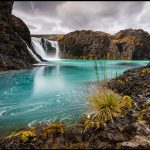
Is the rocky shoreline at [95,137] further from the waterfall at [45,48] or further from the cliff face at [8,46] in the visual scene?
the waterfall at [45,48]

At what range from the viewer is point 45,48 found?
97.8 metres

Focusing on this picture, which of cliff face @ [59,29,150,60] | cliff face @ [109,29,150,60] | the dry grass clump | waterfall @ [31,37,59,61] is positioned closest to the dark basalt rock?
waterfall @ [31,37,59,61]

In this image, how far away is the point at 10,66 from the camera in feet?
134

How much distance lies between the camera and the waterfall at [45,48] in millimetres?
87050

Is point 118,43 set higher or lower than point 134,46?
higher

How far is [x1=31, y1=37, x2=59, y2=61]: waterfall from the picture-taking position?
8705 cm

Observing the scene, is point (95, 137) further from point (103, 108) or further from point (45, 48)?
point (45, 48)

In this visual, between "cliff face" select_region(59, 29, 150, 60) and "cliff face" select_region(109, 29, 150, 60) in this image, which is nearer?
"cliff face" select_region(59, 29, 150, 60)

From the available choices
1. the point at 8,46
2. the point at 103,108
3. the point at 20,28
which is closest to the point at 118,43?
the point at 20,28

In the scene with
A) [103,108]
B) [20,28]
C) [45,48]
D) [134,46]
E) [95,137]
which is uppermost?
[20,28]

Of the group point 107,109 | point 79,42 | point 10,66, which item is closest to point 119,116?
point 107,109

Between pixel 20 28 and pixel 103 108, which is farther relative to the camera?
pixel 20 28

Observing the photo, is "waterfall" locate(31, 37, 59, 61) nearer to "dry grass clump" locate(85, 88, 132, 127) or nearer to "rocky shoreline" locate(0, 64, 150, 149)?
"dry grass clump" locate(85, 88, 132, 127)

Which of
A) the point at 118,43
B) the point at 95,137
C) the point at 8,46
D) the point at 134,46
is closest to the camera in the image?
the point at 95,137
